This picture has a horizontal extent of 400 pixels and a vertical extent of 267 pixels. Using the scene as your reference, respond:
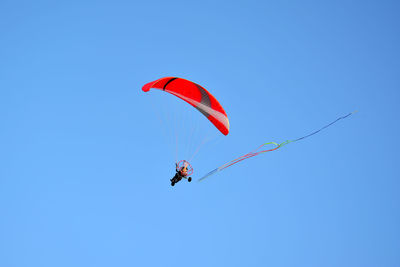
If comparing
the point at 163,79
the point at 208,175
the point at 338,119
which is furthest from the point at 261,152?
the point at 163,79

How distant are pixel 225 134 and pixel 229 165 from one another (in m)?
4.26

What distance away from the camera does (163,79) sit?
23859 millimetres

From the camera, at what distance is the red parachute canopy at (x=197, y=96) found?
23562 millimetres

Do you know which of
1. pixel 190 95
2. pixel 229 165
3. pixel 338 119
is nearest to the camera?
pixel 338 119

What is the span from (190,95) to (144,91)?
2.79 meters

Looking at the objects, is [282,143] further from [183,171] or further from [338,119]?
[183,171]

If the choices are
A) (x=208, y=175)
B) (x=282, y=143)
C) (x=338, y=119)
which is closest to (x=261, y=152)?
(x=282, y=143)

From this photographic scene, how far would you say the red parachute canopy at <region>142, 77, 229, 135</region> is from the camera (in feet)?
77.3

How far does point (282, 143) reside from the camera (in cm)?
1900

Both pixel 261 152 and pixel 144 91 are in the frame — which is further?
pixel 144 91

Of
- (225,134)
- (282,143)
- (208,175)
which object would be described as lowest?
(208,175)

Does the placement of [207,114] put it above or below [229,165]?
above

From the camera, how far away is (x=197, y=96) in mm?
23859

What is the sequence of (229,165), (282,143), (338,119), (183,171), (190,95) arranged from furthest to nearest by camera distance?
(190,95) < (183,171) < (229,165) < (282,143) < (338,119)
